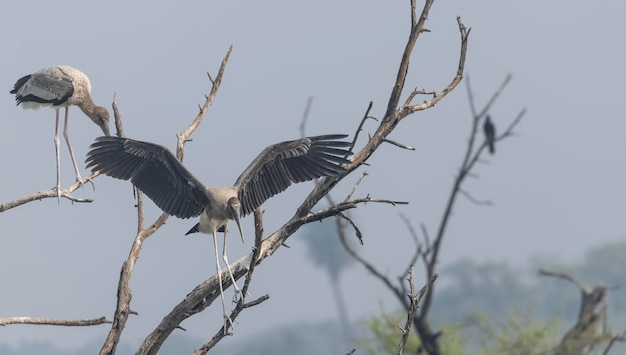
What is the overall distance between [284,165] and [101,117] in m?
3.01

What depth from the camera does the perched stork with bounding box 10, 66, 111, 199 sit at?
34.1 ft

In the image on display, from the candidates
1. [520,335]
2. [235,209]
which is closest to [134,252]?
[235,209]

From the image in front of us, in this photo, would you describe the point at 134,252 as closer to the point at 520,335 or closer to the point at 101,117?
the point at 101,117

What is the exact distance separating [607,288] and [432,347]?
226cm

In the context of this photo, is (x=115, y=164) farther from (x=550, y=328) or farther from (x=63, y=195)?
(x=550, y=328)

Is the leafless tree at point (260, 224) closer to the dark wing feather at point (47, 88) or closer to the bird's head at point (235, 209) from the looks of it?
the bird's head at point (235, 209)

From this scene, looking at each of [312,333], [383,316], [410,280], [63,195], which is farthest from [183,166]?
[312,333]

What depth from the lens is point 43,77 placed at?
411 inches

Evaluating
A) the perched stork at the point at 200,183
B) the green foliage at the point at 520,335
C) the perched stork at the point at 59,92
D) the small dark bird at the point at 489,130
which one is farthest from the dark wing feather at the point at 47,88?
the small dark bird at the point at 489,130

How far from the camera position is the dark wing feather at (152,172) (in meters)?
8.12

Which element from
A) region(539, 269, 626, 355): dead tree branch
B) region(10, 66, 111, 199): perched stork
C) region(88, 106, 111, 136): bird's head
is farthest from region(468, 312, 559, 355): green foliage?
region(10, 66, 111, 199): perched stork

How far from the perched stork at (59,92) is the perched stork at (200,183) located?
2157mm

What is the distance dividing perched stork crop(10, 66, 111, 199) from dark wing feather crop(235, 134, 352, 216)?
2.66 m

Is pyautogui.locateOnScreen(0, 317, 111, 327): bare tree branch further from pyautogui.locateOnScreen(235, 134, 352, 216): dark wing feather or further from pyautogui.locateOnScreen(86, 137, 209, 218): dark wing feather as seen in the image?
pyautogui.locateOnScreen(235, 134, 352, 216): dark wing feather
